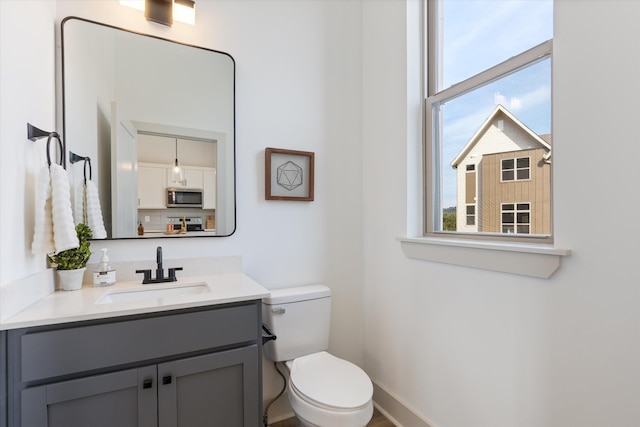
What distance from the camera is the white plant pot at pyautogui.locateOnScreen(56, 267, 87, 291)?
1.33 m

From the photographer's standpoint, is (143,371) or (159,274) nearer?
(143,371)

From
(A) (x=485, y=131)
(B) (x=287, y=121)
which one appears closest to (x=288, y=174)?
(B) (x=287, y=121)

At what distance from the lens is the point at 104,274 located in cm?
141

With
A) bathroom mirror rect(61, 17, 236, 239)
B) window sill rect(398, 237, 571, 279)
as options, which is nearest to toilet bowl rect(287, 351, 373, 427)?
window sill rect(398, 237, 571, 279)

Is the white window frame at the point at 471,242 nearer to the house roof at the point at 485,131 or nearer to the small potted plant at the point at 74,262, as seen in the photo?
the house roof at the point at 485,131

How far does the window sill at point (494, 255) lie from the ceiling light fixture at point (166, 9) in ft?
5.34

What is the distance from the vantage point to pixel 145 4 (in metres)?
1.54

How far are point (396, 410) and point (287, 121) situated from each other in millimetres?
1791

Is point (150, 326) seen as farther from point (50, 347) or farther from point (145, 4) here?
point (145, 4)

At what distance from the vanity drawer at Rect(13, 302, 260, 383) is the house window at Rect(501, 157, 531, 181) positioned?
1203mm

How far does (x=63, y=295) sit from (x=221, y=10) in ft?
5.16

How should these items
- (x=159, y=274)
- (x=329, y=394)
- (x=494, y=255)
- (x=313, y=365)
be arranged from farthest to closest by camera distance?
(x=313, y=365) < (x=159, y=274) < (x=329, y=394) < (x=494, y=255)

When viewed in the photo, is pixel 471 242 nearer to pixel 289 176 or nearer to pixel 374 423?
pixel 289 176

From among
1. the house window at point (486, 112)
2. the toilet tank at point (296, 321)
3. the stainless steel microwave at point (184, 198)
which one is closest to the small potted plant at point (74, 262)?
the stainless steel microwave at point (184, 198)
